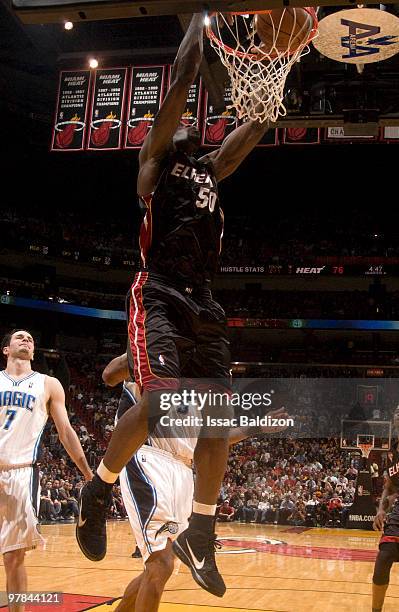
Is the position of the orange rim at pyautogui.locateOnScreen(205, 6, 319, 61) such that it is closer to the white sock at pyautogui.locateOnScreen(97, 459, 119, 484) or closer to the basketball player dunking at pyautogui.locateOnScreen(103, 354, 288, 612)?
the basketball player dunking at pyautogui.locateOnScreen(103, 354, 288, 612)

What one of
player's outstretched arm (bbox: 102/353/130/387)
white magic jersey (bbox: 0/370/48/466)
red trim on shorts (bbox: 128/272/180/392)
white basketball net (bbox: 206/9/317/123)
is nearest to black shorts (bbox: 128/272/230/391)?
red trim on shorts (bbox: 128/272/180/392)

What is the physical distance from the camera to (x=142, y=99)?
39.9 ft

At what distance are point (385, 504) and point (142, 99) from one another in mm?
8526

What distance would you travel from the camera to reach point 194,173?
3.44m

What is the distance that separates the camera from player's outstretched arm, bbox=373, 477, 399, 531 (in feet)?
18.9

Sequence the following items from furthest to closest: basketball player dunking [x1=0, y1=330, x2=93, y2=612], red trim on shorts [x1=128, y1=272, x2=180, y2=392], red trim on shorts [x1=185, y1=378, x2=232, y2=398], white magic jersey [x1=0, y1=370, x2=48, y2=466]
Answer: white magic jersey [x1=0, y1=370, x2=48, y2=466] → basketball player dunking [x1=0, y1=330, x2=93, y2=612] → red trim on shorts [x1=185, y1=378, x2=232, y2=398] → red trim on shorts [x1=128, y1=272, x2=180, y2=392]

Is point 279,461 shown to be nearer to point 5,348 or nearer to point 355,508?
point 355,508

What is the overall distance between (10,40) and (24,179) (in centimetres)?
704

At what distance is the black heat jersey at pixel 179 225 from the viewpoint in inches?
132

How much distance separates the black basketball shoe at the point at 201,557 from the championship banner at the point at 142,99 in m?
9.38

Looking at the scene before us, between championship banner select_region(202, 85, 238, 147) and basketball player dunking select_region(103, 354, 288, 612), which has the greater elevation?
championship banner select_region(202, 85, 238, 147)

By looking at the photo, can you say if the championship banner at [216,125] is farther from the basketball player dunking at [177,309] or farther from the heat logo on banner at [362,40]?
the basketball player dunking at [177,309]

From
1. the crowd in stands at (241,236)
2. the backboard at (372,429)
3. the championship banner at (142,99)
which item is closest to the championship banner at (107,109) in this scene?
the championship banner at (142,99)

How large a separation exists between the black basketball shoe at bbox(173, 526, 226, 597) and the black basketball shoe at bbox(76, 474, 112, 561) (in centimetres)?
36
